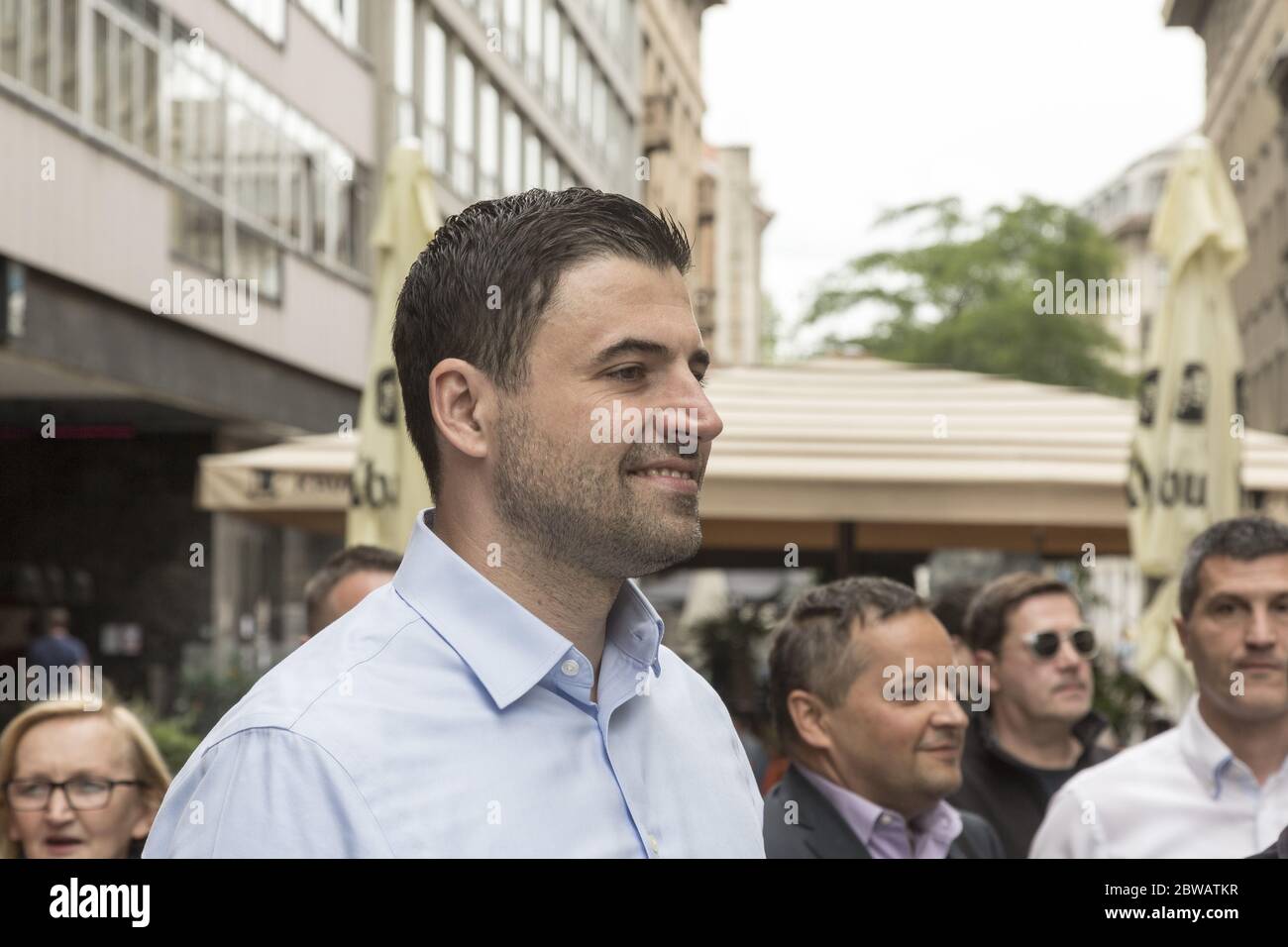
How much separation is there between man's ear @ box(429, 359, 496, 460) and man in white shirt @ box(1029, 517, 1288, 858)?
251cm

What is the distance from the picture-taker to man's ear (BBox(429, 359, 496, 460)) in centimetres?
198

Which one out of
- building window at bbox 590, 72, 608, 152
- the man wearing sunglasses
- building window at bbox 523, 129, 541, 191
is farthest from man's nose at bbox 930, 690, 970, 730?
building window at bbox 590, 72, 608, 152

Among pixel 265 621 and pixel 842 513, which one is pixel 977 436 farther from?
pixel 265 621

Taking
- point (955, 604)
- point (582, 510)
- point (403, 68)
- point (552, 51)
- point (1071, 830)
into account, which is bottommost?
point (1071, 830)

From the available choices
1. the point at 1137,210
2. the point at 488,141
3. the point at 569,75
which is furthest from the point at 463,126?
the point at 1137,210

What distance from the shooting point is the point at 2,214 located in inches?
545

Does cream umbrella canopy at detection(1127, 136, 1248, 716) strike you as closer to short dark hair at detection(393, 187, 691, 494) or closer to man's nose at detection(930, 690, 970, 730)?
man's nose at detection(930, 690, 970, 730)

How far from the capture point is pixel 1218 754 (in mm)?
4086

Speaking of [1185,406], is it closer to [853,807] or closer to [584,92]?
[853,807]

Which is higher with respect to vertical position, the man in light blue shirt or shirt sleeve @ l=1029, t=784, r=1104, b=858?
the man in light blue shirt

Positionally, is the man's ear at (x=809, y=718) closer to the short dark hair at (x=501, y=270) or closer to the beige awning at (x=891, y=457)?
the short dark hair at (x=501, y=270)

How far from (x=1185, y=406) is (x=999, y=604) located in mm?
1840

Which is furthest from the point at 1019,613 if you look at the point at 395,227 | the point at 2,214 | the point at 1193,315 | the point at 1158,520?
the point at 2,214

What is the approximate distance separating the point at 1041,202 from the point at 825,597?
2931cm
